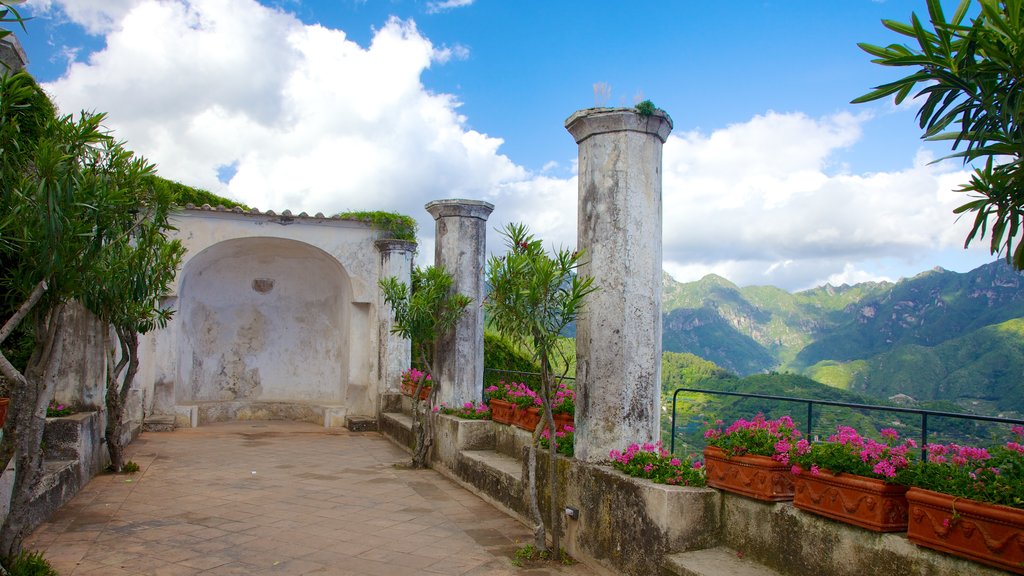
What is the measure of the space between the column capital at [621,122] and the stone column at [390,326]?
7629 mm

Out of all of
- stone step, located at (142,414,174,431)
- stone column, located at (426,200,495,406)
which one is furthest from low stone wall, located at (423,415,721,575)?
stone step, located at (142,414,174,431)

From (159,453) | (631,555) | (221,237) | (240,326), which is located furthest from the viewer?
(240,326)

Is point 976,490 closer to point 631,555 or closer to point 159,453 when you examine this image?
point 631,555

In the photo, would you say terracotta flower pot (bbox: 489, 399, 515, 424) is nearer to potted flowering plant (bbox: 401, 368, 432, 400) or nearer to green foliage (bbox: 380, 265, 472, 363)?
green foliage (bbox: 380, 265, 472, 363)

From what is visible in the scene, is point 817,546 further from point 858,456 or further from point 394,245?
point 394,245

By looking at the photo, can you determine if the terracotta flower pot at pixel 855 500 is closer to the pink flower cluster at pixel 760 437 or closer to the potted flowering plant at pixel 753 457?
the potted flowering plant at pixel 753 457

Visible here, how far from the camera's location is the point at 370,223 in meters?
13.1

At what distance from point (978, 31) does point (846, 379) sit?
114 ft

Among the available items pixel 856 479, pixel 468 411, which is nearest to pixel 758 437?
pixel 856 479

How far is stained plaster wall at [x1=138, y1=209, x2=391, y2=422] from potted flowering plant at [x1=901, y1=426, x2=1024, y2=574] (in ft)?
34.7

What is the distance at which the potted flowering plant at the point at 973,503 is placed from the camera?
2680mm

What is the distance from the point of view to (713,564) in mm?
4000

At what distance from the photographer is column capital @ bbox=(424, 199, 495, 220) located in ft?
29.7

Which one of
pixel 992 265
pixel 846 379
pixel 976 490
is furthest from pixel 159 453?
pixel 992 265
